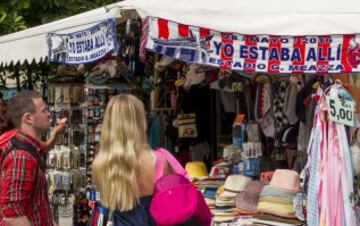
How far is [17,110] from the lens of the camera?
421 cm

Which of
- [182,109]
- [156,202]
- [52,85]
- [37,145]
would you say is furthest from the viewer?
[52,85]

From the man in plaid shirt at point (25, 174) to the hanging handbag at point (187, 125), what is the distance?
10.6 feet

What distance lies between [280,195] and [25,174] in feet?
7.09

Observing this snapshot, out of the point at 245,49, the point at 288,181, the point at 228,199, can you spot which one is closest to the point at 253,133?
the point at 228,199

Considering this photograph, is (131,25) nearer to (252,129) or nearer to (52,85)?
(252,129)

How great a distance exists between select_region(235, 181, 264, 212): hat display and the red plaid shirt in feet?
6.24

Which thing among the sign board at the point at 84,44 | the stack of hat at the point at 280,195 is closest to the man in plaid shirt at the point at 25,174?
the sign board at the point at 84,44

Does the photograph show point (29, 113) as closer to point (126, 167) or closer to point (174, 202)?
point (126, 167)

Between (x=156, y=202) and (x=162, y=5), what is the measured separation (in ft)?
6.34

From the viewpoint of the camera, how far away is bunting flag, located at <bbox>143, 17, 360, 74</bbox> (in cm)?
458

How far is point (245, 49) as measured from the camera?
4.67 m

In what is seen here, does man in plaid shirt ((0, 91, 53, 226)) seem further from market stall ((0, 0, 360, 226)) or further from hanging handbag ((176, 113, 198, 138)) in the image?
hanging handbag ((176, 113, 198, 138))

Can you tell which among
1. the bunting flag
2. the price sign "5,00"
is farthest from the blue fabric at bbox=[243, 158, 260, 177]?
the bunting flag

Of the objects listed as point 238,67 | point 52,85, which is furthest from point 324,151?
point 52,85
